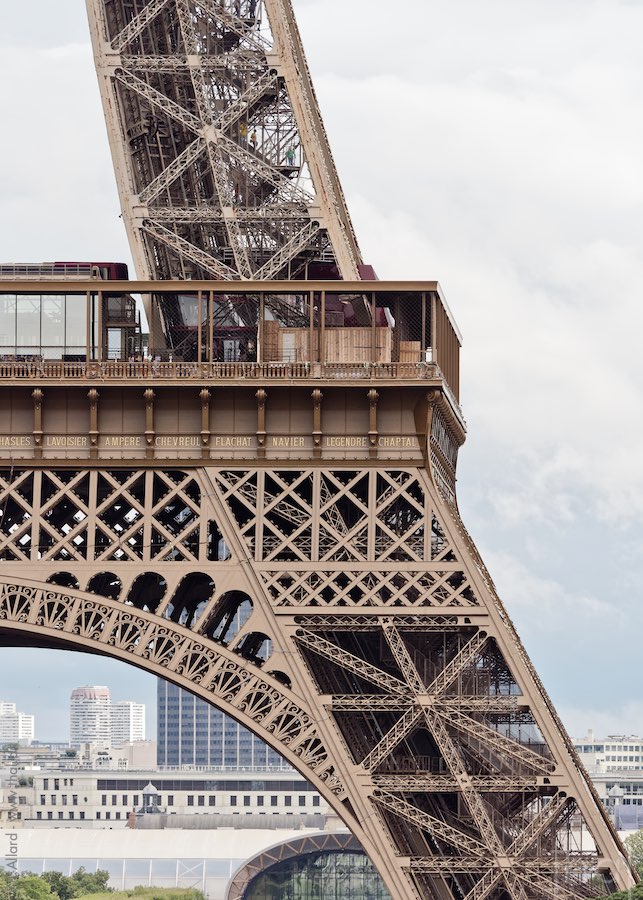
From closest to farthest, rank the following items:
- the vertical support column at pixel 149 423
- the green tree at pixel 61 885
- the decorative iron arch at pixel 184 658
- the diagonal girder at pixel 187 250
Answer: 1. the decorative iron arch at pixel 184 658
2. the vertical support column at pixel 149 423
3. the diagonal girder at pixel 187 250
4. the green tree at pixel 61 885

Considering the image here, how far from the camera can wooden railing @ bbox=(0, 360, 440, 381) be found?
57.1m

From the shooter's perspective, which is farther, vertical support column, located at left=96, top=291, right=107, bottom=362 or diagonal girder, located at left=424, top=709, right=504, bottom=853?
vertical support column, located at left=96, top=291, right=107, bottom=362

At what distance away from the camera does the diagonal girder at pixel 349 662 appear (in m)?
54.9

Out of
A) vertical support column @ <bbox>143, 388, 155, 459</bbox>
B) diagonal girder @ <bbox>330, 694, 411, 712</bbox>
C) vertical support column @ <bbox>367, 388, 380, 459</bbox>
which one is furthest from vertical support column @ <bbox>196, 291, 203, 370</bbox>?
diagonal girder @ <bbox>330, 694, 411, 712</bbox>

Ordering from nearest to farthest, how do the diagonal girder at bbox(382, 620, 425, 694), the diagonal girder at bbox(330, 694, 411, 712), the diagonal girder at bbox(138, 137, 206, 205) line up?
1. the diagonal girder at bbox(330, 694, 411, 712)
2. the diagonal girder at bbox(382, 620, 425, 694)
3. the diagonal girder at bbox(138, 137, 206, 205)

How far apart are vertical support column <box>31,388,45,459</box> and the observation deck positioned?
4cm

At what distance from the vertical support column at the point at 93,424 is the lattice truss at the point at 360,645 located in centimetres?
56

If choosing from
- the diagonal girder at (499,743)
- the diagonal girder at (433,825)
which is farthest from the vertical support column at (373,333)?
the diagonal girder at (433,825)

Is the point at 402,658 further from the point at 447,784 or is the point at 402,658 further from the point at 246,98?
the point at 246,98

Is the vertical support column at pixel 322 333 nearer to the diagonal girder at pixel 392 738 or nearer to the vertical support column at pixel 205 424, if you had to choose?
the vertical support column at pixel 205 424

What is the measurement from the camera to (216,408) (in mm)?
57406

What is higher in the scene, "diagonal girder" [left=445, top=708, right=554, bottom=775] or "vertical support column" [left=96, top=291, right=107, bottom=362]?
"vertical support column" [left=96, top=291, right=107, bottom=362]

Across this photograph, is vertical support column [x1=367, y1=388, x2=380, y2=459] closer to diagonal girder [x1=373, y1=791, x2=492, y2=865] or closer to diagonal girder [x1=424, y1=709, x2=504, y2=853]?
diagonal girder [x1=424, y1=709, x2=504, y2=853]

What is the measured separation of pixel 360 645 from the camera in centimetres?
5816
